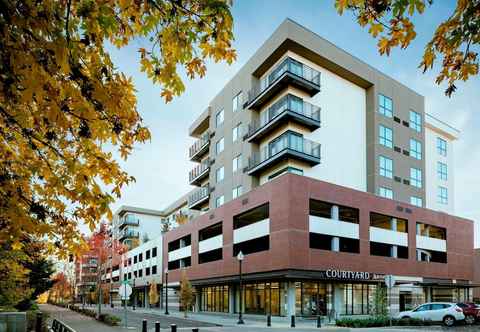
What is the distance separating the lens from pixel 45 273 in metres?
42.9

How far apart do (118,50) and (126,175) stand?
172cm

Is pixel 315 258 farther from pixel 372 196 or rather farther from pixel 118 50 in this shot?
pixel 118 50

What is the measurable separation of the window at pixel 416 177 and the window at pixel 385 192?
4.55 metres

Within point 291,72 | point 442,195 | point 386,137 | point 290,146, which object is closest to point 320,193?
point 290,146

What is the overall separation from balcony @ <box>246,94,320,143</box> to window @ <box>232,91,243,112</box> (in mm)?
5585

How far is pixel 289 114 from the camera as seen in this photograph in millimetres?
36812

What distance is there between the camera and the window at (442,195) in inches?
2061

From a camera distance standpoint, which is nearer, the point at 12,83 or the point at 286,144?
the point at 12,83

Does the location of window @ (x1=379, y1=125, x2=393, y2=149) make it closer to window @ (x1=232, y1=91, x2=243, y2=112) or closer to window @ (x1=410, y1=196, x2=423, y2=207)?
window @ (x1=410, y1=196, x2=423, y2=207)

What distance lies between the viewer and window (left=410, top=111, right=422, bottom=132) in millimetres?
49350

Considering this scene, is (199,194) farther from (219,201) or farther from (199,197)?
(219,201)

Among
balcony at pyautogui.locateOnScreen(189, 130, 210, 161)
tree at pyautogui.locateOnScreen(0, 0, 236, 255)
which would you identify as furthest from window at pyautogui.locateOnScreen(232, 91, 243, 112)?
tree at pyautogui.locateOnScreen(0, 0, 236, 255)

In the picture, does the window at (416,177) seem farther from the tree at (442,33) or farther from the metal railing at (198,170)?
the tree at (442,33)

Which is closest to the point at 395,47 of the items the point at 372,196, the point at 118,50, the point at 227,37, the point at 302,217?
the point at 227,37
